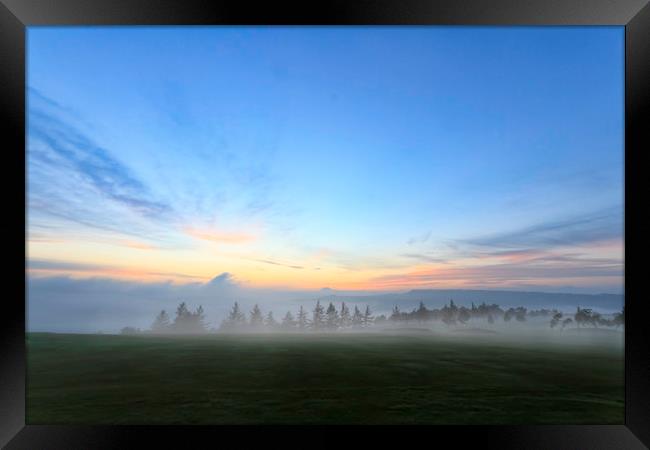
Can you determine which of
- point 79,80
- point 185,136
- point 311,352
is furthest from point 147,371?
point 79,80

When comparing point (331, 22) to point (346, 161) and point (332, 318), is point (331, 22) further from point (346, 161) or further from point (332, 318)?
point (332, 318)

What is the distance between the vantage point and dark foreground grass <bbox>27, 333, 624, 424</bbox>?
389 cm

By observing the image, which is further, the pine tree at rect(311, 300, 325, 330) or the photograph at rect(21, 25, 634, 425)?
the pine tree at rect(311, 300, 325, 330)

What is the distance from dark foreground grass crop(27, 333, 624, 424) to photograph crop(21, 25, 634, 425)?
2.0 inches

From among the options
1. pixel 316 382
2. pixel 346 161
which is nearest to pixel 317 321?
pixel 316 382

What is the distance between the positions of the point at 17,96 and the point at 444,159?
494 cm

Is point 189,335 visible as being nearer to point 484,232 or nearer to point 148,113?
point 148,113

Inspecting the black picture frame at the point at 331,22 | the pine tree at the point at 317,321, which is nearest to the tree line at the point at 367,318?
the pine tree at the point at 317,321

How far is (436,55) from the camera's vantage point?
5.18 m

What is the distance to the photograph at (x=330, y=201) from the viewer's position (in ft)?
14.2

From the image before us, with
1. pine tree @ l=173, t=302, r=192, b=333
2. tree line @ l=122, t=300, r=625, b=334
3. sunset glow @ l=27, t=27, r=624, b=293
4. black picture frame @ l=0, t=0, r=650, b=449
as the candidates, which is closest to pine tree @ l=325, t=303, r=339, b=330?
tree line @ l=122, t=300, r=625, b=334

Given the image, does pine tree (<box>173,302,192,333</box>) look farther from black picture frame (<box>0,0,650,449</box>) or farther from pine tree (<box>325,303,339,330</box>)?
black picture frame (<box>0,0,650,449</box>)

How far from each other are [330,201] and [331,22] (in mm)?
3268

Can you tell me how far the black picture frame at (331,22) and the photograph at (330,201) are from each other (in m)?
1.58
